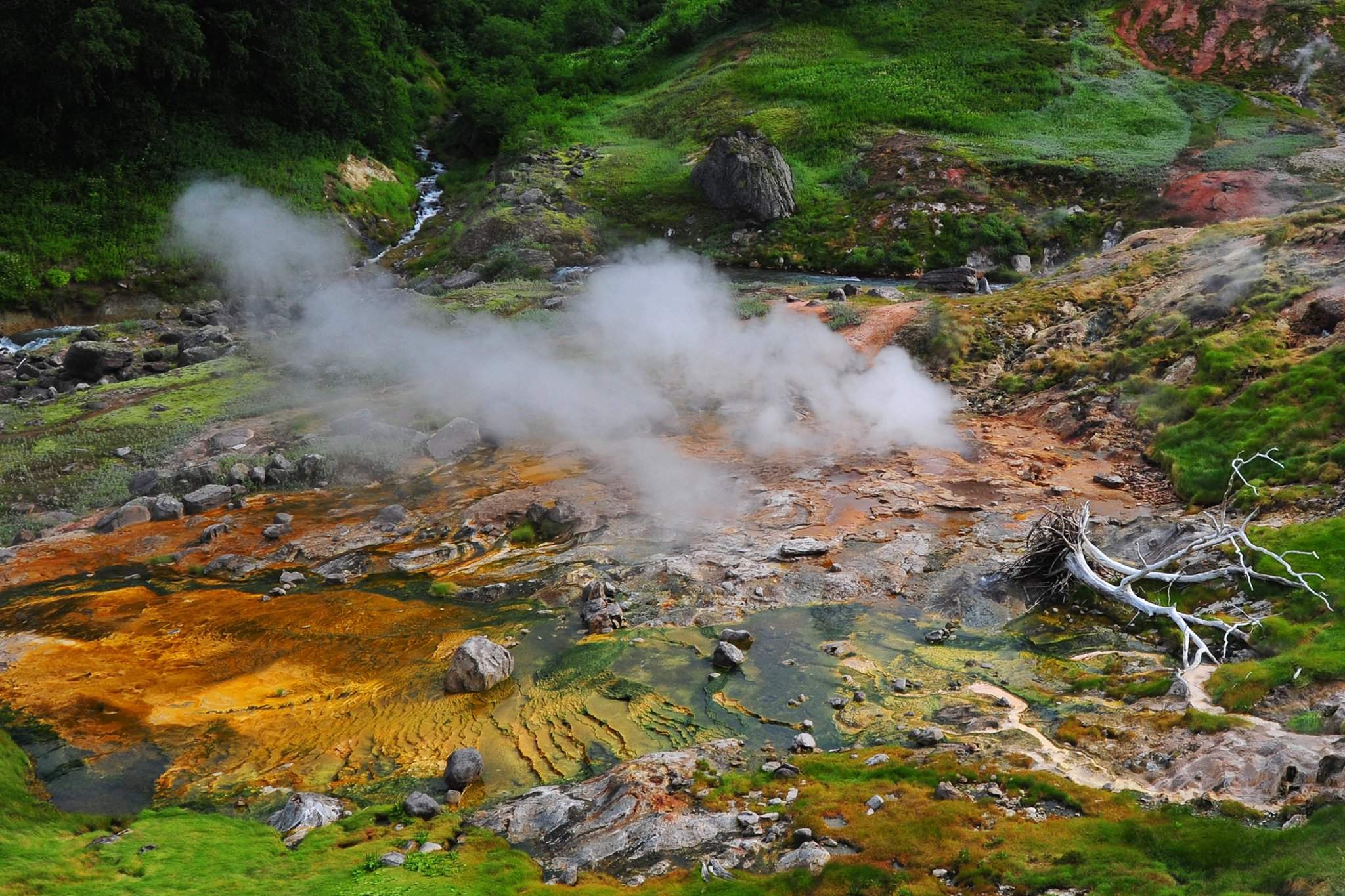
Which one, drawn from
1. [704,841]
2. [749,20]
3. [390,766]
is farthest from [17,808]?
[749,20]

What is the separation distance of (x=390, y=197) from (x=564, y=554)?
31460mm

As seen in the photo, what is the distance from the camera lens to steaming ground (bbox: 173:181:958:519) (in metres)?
18.6

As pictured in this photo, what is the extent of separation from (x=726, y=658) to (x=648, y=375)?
11397mm

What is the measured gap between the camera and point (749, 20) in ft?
183

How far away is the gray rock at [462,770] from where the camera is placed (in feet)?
31.1

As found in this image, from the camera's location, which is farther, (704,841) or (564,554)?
(564,554)

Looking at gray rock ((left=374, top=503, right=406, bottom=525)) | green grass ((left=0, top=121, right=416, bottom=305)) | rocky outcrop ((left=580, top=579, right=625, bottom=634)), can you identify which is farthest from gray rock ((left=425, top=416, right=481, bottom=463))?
green grass ((left=0, top=121, right=416, bottom=305))

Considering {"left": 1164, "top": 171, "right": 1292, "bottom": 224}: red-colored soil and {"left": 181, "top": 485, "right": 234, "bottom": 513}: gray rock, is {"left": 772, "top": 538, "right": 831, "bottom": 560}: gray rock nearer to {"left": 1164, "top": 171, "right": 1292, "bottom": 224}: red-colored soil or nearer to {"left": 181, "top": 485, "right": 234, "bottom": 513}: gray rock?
{"left": 181, "top": 485, "right": 234, "bottom": 513}: gray rock

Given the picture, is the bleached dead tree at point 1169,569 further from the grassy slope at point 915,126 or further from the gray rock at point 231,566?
the grassy slope at point 915,126

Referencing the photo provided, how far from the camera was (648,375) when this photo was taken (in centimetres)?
2184

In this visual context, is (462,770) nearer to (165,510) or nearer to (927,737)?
(927,737)

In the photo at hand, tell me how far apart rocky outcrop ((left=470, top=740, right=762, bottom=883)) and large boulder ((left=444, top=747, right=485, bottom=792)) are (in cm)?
58

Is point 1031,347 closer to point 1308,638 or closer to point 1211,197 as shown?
point 1308,638

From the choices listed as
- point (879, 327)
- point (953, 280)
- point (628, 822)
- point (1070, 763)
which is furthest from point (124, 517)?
point (953, 280)
